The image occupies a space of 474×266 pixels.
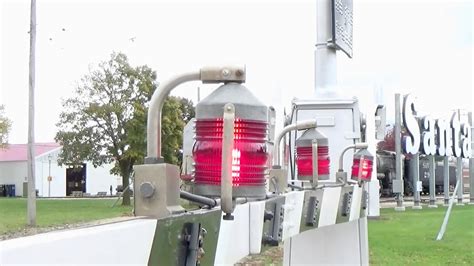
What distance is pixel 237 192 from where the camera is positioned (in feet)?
7.43

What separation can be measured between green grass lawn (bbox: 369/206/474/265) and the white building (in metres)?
52.9

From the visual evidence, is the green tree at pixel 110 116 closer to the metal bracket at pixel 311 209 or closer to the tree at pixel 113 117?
the tree at pixel 113 117

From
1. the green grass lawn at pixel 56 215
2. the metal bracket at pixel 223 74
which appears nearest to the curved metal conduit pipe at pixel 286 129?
the metal bracket at pixel 223 74

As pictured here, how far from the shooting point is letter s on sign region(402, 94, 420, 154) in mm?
26312

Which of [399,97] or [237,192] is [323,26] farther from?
[399,97]

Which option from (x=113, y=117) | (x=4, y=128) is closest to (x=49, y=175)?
(x=4, y=128)

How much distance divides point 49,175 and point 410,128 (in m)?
52.6

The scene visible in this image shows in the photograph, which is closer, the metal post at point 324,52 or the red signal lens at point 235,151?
the red signal lens at point 235,151

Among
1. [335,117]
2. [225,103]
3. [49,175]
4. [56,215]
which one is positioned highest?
[335,117]

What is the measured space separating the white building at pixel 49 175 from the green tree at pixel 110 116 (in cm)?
3140

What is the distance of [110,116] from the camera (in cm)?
3594

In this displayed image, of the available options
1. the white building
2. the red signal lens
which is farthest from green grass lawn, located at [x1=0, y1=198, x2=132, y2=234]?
the white building

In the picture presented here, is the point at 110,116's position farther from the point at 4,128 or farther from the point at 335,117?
the point at 335,117

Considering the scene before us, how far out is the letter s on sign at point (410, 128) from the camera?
2631 cm
